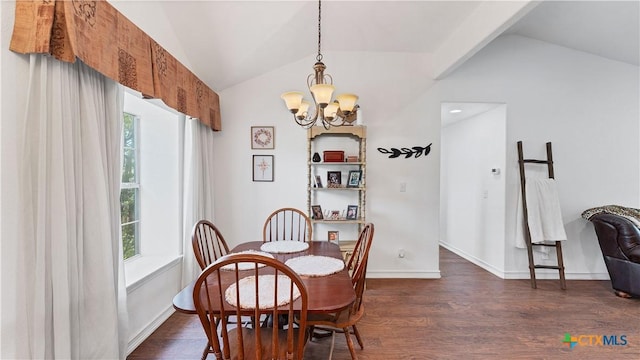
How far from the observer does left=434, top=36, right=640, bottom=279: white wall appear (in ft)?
12.1

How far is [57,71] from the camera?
1429mm

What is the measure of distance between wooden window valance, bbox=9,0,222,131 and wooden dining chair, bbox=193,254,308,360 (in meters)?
1.22

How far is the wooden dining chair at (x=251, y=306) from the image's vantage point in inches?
48.2

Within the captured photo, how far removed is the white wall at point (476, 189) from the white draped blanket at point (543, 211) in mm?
306

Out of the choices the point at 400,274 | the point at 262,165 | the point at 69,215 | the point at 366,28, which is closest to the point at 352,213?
the point at 400,274

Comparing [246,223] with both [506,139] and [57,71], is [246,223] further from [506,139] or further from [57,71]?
[506,139]

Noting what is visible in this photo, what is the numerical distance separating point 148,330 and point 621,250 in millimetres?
4562

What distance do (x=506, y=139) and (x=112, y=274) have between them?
4.17 meters

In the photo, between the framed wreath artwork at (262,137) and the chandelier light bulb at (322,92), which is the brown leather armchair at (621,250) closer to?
the chandelier light bulb at (322,92)

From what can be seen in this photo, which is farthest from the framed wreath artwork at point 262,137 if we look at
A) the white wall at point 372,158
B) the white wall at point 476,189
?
the white wall at point 476,189

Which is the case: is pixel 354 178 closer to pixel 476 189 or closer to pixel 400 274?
pixel 400 274

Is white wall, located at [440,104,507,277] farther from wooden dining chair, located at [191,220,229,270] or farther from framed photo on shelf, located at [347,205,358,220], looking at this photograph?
wooden dining chair, located at [191,220,229,270]

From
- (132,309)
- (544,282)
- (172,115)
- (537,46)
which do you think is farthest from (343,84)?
(544,282)

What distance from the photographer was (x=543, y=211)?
3.52m
